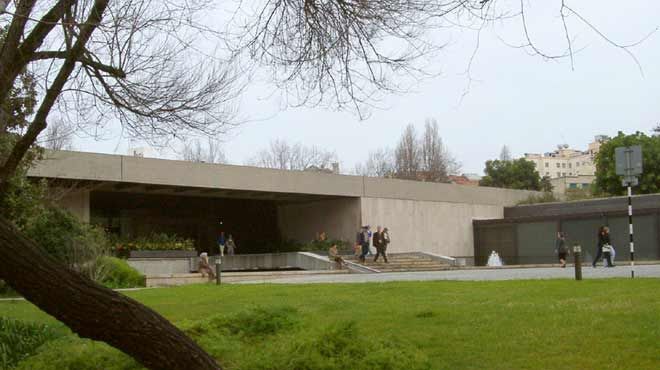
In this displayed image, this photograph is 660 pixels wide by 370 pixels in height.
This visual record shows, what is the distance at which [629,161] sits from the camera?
1571cm

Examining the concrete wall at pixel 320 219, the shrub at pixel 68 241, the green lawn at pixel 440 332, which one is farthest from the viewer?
the concrete wall at pixel 320 219

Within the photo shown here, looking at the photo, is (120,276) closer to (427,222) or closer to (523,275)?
(523,275)

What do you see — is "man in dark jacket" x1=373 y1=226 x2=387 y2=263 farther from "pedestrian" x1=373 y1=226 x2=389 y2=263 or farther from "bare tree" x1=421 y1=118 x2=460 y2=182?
"bare tree" x1=421 y1=118 x2=460 y2=182

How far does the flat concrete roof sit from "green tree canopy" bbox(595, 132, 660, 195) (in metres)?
8.73

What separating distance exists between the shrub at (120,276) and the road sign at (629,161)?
14.4 metres

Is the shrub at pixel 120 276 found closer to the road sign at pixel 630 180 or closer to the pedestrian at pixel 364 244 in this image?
the pedestrian at pixel 364 244

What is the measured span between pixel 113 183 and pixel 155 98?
2417cm

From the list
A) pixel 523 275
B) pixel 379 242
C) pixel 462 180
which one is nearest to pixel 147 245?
pixel 379 242

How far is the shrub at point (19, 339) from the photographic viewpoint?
795cm

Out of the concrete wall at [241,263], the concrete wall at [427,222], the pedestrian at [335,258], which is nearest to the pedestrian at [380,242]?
the pedestrian at [335,258]

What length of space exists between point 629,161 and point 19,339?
1219 cm

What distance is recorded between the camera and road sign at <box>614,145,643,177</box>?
51.2ft

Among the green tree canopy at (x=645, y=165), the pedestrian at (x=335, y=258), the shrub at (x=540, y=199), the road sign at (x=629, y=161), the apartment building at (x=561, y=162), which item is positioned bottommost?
the pedestrian at (x=335, y=258)

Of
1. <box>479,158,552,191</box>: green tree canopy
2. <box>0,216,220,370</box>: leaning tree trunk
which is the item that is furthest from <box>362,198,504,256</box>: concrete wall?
<box>0,216,220,370</box>: leaning tree trunk
